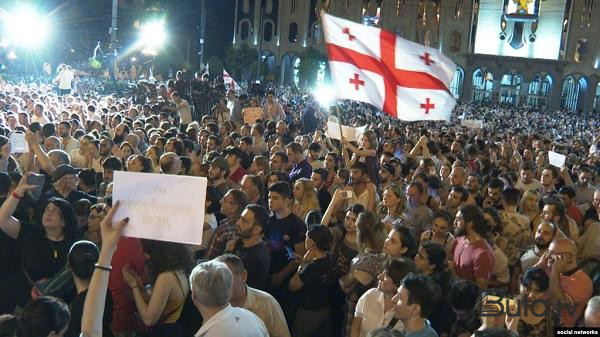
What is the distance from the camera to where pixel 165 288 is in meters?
4.06

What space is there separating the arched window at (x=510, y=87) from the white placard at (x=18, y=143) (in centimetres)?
4932

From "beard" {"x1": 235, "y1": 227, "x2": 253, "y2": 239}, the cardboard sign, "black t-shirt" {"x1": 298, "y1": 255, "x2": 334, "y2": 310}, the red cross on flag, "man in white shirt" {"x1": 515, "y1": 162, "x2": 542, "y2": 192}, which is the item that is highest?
the red cross on flag

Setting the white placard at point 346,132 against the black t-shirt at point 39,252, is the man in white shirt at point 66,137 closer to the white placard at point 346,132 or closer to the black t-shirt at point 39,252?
the white placard at point 346,132

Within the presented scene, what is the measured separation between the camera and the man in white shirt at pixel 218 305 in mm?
3342

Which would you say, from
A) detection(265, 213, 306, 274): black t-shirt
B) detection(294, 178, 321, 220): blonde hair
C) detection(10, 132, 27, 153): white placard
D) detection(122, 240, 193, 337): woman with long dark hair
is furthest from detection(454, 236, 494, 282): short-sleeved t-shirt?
detection(10, 132, 27, 153): white placard

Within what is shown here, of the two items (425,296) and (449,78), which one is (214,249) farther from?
(449,78)

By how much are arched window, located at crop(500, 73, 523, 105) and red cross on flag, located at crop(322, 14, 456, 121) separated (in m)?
48.1

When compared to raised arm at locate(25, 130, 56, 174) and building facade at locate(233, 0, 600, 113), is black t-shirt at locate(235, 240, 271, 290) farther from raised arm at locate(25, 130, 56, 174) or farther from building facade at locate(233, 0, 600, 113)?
building facade at locate(233, 0, 600, 113)

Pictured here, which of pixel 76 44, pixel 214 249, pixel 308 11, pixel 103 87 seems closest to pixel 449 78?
pixel 214 249

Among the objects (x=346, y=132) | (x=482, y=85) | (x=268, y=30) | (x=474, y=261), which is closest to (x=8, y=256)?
(x=474, y=261)

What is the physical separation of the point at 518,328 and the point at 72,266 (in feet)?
9.12

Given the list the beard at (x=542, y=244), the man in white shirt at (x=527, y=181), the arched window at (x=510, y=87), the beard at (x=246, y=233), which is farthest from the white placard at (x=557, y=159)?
the arched window at (x=510, y=87)

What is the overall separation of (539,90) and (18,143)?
5091 cm

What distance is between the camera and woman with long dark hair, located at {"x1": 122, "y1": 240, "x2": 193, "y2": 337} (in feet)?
13.3
